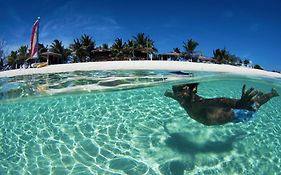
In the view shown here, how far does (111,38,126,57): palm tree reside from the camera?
45688mm

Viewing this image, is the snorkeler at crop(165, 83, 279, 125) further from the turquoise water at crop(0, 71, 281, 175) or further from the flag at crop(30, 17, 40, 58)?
the flag at crop(30, 17, 40, 58)

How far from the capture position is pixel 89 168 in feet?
25.0

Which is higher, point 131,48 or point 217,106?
point 131,48

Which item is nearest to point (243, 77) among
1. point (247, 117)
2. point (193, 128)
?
point (247, 117)

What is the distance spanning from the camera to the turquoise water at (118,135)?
25.9 ft

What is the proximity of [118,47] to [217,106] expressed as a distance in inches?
1568

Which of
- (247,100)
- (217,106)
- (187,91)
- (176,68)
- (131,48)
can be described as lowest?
(217,106)

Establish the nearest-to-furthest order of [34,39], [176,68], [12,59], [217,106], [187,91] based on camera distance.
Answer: [217,106]
[187,91]
[176,68]
[34,39]
[12,59]

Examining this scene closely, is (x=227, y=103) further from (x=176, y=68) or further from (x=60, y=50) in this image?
(x=60, y=50)

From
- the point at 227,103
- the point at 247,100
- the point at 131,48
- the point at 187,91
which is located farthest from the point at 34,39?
the point at 131,48

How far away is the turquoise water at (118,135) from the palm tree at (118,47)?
31556 millimetres

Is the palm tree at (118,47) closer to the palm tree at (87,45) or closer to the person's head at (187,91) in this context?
the palm tree at (87,45)

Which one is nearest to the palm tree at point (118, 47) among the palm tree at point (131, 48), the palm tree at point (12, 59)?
A: the palm tree at point (131, 48)

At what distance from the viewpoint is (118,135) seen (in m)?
9.43
